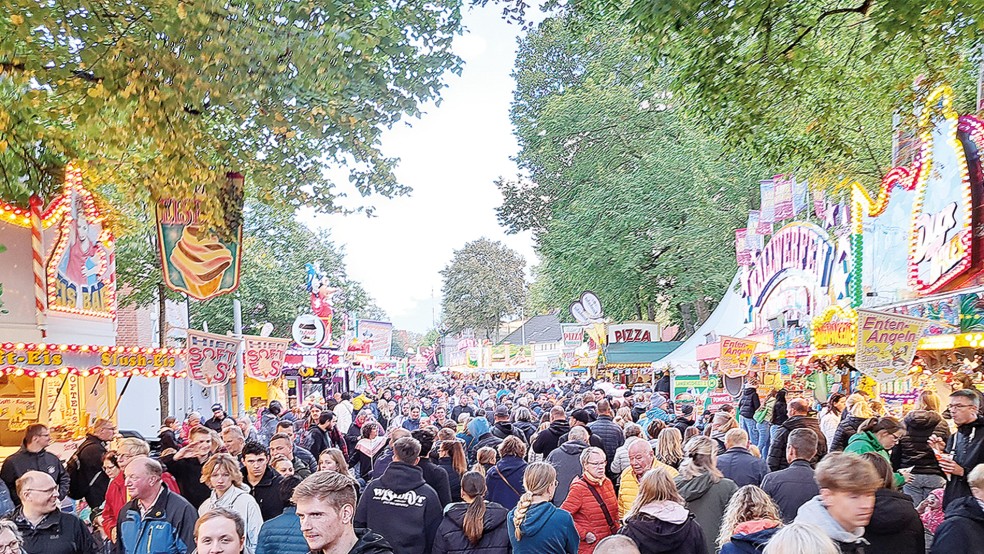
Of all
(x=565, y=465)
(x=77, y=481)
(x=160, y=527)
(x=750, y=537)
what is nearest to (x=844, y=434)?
(x=565, y=465)

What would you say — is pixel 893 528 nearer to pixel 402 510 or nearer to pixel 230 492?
pixel 402 510

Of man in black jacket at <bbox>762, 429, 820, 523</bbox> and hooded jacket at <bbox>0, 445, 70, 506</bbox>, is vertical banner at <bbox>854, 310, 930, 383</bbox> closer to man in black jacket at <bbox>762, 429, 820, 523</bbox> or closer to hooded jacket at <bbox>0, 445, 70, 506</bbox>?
man in black jacket at <bbox>762, 429, 820, 523</bbox>

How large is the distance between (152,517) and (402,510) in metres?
1.84

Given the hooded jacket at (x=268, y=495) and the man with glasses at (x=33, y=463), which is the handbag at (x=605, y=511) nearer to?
the hooded jacket at (x=268, y=495)

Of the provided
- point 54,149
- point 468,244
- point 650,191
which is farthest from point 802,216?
point 468,244

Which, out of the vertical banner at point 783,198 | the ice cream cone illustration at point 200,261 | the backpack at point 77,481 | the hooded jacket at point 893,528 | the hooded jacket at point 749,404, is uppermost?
the vertical banner at point 783,198

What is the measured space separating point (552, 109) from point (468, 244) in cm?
6864

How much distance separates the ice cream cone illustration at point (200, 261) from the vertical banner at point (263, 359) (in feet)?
23.9

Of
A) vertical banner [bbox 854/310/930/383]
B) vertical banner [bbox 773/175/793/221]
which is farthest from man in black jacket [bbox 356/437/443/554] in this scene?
vertical banner [bbox 773/175/793/221]

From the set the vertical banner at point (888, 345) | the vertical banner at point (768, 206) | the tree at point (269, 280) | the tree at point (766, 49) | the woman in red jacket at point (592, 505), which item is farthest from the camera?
the tree at point (269, 280)

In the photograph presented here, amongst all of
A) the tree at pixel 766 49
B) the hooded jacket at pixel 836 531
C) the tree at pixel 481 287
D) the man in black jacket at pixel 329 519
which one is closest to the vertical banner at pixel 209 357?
the tree at pixel 766 49

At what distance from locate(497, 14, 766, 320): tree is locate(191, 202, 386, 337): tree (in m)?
→ 10.7

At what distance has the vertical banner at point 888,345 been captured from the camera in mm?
12258

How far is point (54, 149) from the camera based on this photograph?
1297cm
